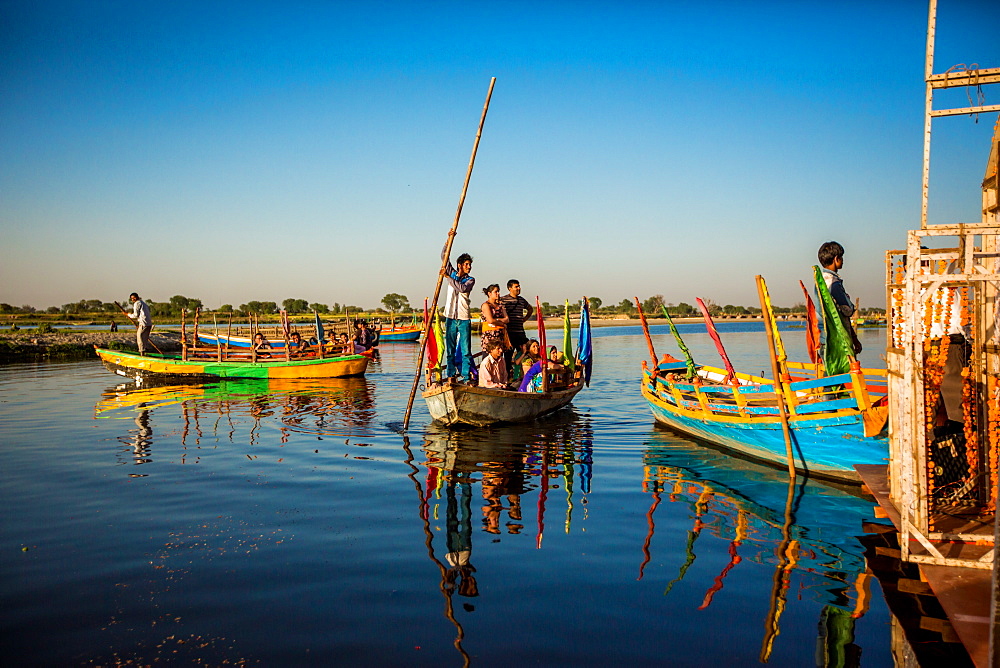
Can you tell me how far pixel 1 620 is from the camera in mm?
4945

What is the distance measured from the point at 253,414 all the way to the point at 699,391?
1059 cm

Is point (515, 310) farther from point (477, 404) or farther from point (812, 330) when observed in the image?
point (812, 330)

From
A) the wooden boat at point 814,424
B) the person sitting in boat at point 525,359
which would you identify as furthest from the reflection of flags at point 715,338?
the person sitting in boat at point 525,359

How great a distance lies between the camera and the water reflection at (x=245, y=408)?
13023 mm

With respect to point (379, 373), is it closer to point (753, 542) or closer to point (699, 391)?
point (699, 391)

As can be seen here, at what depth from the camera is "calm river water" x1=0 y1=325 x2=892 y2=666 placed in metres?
4.55

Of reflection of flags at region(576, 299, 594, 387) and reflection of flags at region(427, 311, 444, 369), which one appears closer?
reflection of flags at region(427, 311, 444, 369)

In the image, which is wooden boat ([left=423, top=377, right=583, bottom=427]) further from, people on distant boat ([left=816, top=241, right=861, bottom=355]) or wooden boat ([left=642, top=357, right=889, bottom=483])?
people on distant boat ([left=816, top=241, right=861, bottom=355])

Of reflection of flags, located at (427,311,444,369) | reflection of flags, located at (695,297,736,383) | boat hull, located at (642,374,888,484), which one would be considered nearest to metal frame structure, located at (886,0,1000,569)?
boat hull, located at (642,374,888,484)

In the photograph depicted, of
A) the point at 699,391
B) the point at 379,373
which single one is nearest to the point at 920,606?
the point at 699,391

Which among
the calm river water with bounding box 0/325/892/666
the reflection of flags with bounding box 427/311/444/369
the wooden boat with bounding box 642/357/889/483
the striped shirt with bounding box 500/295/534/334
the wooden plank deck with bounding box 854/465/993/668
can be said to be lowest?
the calm river water with bounding box 0/325/892/666

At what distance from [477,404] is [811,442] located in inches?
235

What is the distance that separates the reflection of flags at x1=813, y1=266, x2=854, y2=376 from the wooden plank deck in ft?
13.5

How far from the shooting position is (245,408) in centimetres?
1692
